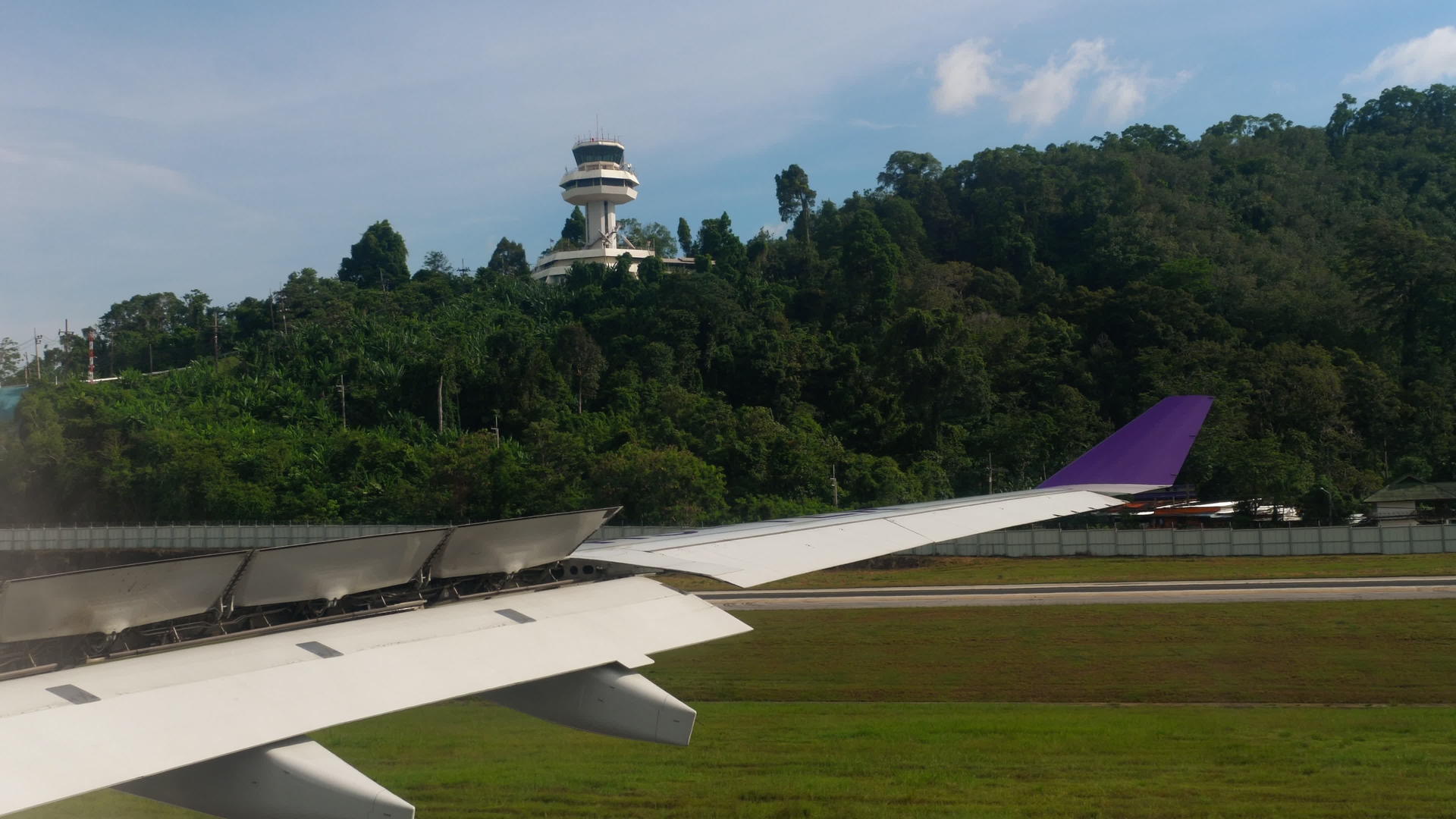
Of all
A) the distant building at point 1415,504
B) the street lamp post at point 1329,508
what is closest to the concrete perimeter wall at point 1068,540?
the street lamp post at point 1329,508

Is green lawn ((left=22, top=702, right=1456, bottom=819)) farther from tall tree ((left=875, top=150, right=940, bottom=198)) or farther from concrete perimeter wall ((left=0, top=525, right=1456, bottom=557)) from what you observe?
tall tree ((left=875, top=150, right=940, bottom=198))

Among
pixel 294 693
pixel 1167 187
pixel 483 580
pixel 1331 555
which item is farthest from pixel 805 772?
pixel 1167 187

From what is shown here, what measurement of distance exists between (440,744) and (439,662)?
5706 millimetres

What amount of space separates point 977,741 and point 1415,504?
138 feet

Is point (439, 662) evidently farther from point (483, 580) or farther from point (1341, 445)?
point (1341, 445)

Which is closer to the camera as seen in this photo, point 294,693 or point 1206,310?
point 294,693

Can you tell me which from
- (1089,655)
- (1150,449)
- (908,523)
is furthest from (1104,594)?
(908,523)

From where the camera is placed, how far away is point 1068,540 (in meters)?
37.2

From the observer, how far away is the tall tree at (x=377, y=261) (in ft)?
376

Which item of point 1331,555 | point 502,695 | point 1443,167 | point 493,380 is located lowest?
point 1331,555

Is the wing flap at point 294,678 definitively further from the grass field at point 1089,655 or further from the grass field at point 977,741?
the grass field at point 1089,655

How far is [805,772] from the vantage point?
9844 mm

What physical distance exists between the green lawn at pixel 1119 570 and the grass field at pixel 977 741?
11087 millimetres

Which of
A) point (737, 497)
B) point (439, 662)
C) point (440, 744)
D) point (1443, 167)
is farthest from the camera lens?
point (1443, 167)
